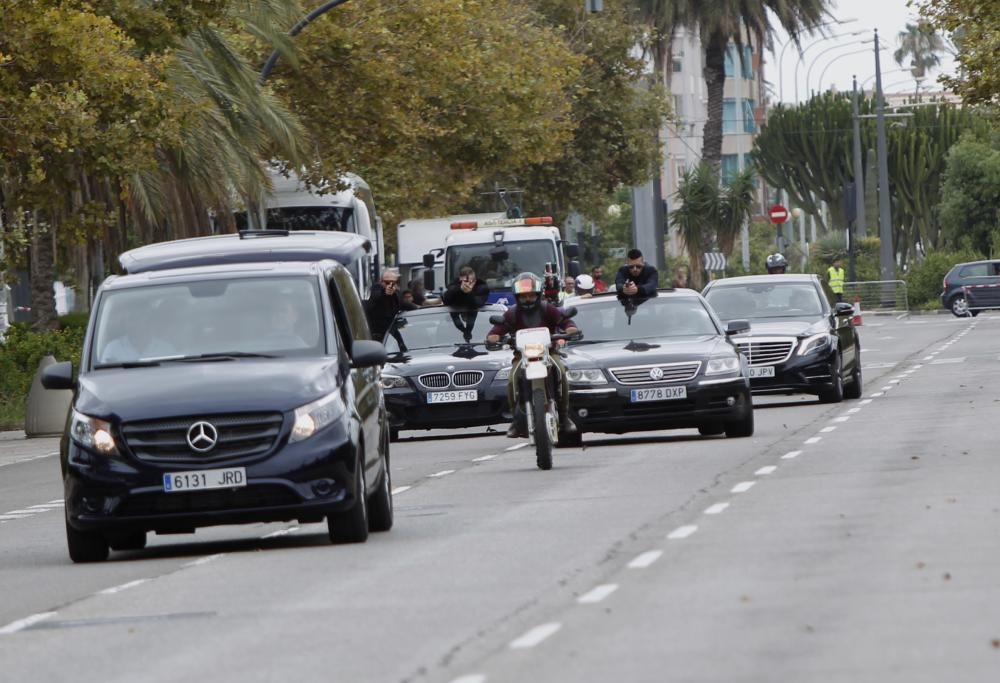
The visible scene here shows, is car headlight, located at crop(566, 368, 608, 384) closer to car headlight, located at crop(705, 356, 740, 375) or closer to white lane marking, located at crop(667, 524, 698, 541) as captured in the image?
car headlight, located at crop(705, 356, 740, 375)

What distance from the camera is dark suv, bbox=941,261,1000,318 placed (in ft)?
228

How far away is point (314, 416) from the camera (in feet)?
46.6

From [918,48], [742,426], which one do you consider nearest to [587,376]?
[742,426]

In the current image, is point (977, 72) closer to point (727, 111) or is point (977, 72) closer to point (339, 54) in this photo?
point (339, 54)

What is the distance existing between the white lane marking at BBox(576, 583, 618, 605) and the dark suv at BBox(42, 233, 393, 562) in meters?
3.13

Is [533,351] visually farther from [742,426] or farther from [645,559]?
[645,559]

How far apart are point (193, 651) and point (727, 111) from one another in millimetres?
133623

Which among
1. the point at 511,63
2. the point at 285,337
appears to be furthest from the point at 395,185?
the point at 285,337

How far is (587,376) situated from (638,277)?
9.96 feet

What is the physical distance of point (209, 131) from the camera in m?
33.9

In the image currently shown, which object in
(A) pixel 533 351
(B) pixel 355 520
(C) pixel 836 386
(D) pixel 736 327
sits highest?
(A) pixel 533 351

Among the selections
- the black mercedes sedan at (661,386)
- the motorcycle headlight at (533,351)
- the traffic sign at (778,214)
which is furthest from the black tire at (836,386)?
the traffic sign at (778,214)

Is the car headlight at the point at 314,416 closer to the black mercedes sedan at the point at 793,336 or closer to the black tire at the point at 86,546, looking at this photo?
the black tire at the point at 86,546

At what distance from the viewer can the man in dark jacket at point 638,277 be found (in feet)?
82.6
